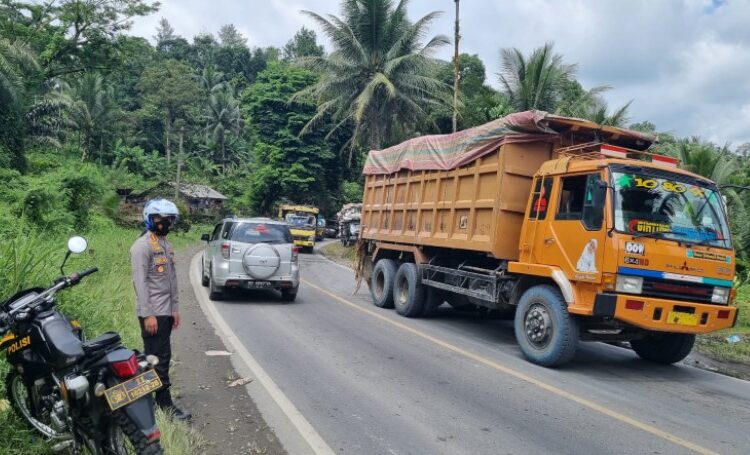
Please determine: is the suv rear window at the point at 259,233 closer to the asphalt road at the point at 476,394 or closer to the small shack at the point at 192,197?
the asphalt road at the point at 476,394

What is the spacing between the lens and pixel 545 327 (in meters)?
7.30

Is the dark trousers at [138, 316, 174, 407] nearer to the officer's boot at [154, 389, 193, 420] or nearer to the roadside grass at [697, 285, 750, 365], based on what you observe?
the officer's boot at [154, 389, 193, 420]

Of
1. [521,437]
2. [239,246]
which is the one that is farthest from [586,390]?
[239,246]

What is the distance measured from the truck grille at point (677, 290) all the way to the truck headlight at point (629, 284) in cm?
7

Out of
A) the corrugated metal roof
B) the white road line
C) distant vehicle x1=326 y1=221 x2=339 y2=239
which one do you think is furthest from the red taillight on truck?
distant vehicle x1=326 y1=221 x2=339 y2=239

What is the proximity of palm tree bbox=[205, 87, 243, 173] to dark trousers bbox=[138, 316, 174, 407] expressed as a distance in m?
55.0

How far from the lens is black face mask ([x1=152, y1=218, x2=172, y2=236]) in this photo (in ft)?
16.2

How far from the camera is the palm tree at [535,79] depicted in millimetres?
23281

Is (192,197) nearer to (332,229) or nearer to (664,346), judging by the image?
(332,229)

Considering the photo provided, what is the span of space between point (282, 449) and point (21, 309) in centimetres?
214

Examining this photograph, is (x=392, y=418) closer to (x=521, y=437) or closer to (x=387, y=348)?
(x=521, y=437)

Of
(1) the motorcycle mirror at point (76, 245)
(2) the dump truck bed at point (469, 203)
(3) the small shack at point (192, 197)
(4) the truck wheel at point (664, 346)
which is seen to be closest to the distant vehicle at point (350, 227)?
(3) the small shack at point (192, 197)

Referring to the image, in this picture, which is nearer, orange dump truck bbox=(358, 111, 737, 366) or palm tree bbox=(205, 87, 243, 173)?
orange dump truck bbox=(358, 111, 737, 366)

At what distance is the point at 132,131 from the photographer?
55562mm
